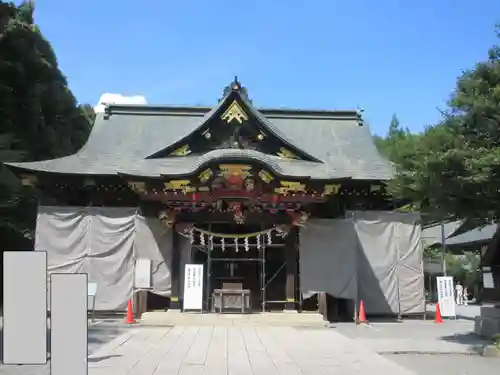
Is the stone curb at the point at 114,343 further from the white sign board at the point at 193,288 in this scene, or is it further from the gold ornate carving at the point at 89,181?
the gold ornate carving at the point at 89,181

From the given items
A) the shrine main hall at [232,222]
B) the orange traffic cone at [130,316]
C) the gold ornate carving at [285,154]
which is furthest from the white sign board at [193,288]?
the gold ornate carving at [285,154]

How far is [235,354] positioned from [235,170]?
6.97 m

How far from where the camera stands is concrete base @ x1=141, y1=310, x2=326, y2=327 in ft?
47.1

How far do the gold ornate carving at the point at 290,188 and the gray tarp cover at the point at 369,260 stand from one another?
1.38 m

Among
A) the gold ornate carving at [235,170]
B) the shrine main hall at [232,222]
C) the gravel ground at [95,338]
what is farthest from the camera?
the shrine main hall at [232,222]

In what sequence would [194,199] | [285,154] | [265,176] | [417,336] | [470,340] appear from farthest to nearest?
[285,154] < [194,199] < [265,176] < [417,336] < [470,340]

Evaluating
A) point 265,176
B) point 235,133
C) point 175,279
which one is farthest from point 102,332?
point 235,133

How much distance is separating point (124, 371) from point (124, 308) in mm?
8895

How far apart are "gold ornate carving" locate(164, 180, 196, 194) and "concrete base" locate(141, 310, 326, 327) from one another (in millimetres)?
3602

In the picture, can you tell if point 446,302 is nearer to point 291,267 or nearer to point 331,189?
point 291,267

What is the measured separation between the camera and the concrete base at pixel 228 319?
14.3 metres

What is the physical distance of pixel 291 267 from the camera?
1652 centimetres

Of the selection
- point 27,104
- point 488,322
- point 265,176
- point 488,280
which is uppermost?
point 27,104

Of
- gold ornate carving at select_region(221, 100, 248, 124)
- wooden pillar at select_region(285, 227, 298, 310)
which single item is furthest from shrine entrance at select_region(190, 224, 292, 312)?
gold ornate carving at select_region(221, 100, 248, 124)
